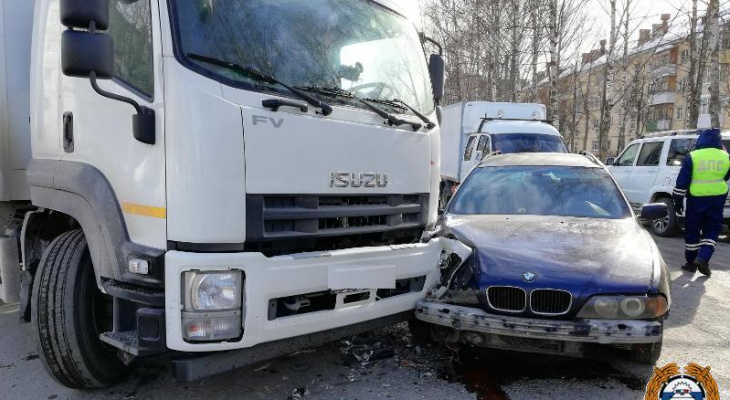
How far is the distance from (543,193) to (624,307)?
1781 millimetres

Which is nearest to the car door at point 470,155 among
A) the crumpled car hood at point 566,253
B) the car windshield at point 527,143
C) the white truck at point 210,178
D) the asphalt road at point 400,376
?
the car windshield at point 527,143

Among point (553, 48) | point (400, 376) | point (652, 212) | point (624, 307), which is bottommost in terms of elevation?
point (400, 376)

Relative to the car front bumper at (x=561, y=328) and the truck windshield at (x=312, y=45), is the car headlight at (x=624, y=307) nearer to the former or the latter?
the car front bumper at (x=561, y=328)

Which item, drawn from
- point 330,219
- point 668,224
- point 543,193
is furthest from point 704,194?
point 330,219

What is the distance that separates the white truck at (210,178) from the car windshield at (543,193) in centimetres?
129

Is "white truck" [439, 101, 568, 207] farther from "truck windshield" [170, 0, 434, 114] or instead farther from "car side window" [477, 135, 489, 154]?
"truck windshield" [170, 0, 434, 114]

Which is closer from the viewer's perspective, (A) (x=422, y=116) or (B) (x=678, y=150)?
(A) (x=422, y=116)

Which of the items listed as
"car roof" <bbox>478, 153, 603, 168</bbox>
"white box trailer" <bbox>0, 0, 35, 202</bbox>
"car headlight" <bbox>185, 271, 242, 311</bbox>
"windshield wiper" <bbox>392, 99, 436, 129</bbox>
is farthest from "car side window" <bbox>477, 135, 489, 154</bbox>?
"car headlight" <bbox>185, 271, 242, 311</bbox>

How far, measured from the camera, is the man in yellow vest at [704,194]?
21.8 ft

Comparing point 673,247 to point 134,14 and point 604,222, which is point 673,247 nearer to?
point 604,222

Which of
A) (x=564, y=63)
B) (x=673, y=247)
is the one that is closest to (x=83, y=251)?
(x=673, y=247)

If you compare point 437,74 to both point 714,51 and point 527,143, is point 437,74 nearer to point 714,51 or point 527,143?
point 527,143

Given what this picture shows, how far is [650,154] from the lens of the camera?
10734mm

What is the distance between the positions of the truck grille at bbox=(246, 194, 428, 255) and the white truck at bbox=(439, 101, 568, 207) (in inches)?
304
